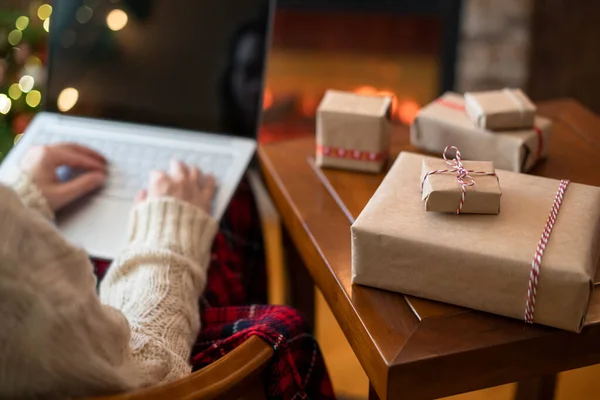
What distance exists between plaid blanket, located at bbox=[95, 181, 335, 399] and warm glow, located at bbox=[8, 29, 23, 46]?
774 millimetres

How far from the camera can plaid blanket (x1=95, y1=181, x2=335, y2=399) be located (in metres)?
0.77

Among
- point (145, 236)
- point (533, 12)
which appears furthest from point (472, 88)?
point (145, 236)

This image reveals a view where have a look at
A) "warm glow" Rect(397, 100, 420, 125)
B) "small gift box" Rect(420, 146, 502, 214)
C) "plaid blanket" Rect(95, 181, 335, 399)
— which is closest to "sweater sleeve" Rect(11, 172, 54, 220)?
"plaid blanket" Rect(95, 181, 335, 399)

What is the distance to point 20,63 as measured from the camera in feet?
5.40

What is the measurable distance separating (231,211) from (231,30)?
0.29 metres

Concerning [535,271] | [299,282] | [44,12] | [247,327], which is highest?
[44,12]

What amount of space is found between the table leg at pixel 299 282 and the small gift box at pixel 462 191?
53cm

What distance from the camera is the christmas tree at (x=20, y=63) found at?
5.31ft

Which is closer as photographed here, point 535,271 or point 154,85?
point 535,271

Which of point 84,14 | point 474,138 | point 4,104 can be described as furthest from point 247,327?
point 4,104

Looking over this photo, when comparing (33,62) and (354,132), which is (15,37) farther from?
(354,132)

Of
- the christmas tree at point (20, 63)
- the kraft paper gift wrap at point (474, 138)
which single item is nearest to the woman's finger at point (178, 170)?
the kraft paper gift wrap at point (474, 138)

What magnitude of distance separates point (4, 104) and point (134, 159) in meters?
0.56

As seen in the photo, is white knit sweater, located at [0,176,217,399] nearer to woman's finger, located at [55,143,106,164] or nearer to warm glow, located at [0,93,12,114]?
woman's finger, located at [55,143,106,164]
